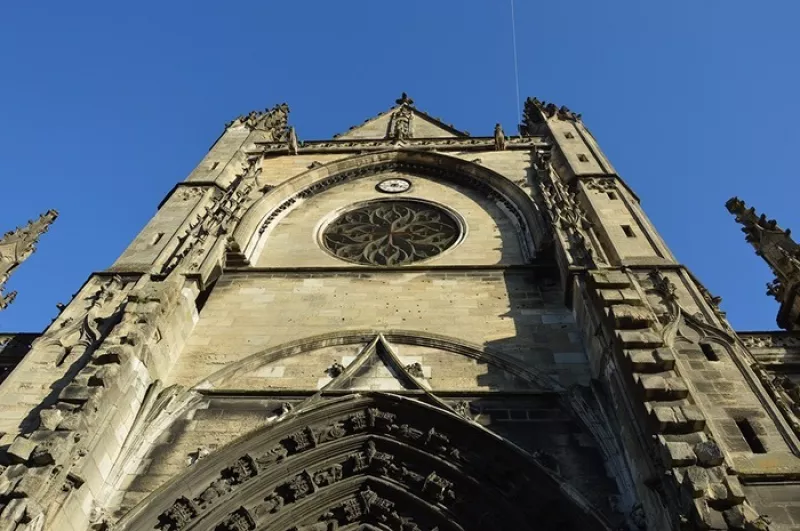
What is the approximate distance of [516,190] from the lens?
546 inches

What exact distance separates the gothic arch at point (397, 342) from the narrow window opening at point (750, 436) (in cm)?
210

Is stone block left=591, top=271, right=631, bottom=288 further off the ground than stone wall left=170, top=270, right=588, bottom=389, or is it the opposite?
stone wall left=170, top=270, right=588, bottom=389

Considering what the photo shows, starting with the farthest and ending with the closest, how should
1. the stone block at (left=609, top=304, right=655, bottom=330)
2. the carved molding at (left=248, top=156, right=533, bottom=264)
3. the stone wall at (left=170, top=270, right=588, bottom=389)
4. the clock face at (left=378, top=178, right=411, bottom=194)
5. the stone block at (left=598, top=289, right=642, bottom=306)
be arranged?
the clock face at (left=378, top=178, right=411, bottom=194) < the carved molding at (left=248, top=156, right=533, bottom=264) < the stone wall at (left=170, top=270, right=588, bottom=389) < the stone block at (left=598, top=289, right=642, bottom=306) < the stone block at (left=609, top=304, right=655, bottom=330)

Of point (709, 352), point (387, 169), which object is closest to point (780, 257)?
point (709, 352)

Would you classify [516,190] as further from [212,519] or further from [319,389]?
[212,519]

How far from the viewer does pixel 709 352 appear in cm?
765

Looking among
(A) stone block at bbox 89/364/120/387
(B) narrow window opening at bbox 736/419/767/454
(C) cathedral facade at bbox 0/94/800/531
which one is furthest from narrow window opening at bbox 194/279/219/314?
(B) narrow window opening at bbox 736/419/767/454

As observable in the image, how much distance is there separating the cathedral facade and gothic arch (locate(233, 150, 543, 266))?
18cm

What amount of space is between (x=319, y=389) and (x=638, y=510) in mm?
3832

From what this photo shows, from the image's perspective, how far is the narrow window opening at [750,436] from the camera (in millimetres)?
6236

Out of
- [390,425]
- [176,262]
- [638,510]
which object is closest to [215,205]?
[176,262]

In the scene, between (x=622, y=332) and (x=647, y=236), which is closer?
(x=622, y=332)

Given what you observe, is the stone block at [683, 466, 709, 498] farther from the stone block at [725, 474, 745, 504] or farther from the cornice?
the cornice

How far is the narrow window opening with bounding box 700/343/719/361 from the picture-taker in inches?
297
